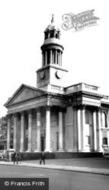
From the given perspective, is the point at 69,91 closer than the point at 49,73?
Yes

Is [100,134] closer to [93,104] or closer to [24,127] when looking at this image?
[93,104]

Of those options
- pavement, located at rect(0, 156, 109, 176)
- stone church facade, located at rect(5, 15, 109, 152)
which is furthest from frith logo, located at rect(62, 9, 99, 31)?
stone church facade, located at rect(5, 15, 109, 152)

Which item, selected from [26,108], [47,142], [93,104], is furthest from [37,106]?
[93,104]

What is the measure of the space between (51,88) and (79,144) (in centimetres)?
1095

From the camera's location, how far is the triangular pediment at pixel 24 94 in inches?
1868

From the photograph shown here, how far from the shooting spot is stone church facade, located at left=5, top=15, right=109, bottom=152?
44719 mm

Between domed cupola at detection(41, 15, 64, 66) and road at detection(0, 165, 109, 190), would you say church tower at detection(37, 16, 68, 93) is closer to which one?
domed cupola at detection(41, 15, 64, 66)

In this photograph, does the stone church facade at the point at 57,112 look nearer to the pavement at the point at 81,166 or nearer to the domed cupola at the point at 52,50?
the domed cupola at the point at 52,50

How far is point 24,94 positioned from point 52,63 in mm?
8361

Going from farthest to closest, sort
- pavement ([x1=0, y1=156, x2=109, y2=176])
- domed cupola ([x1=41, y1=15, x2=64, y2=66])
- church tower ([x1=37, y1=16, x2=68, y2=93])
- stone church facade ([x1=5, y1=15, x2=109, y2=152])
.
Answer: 1. domed cupola ([x1=41, y1=15, x2=64, y2=66])
2. church tower ([x1=37, y1=16, x2=68, y2=93])
3. stone church facade ([x1=5, y1=15, x2=109, y2=152])
4. pavement ([x1=0, y1=156, x2=109, y2=176])

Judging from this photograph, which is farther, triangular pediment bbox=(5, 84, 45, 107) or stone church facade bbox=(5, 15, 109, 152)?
triangular pediment bbox=(5, 84, 45, 107)

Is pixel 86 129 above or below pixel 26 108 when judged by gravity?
below

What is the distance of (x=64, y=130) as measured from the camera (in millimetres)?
47719

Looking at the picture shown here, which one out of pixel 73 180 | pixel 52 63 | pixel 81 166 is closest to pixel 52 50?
pixel 52 63
